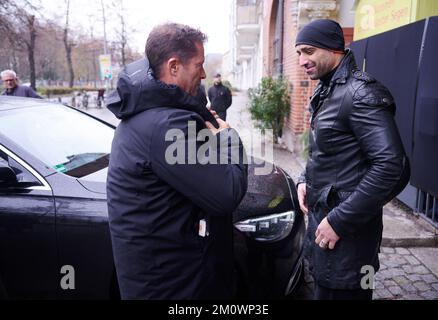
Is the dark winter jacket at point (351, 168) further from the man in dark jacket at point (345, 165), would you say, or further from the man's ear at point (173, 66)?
the man's ear at point (173, 66)

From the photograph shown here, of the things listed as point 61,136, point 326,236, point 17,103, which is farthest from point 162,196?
point 17,103

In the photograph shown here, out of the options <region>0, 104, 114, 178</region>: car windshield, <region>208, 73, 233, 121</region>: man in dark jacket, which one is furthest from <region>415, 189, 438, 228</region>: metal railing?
<region>208, 73, 233, 121</region>: man in dark jacket

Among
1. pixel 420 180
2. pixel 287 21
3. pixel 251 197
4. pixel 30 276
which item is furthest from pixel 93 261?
pixel 287 21

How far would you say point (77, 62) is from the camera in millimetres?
42719

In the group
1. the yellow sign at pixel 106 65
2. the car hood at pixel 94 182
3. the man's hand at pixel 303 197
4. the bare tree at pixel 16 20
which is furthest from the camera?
the yellow sign at pixel 106 65

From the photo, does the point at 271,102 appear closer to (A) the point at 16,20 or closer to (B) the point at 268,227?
(B) the point at 268,227

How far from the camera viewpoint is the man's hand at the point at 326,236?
178 centimetres

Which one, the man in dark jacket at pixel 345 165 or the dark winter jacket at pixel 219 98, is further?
the dark winter jacket at pixel 219 98

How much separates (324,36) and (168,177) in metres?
1.11

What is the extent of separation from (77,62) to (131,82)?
45722mm

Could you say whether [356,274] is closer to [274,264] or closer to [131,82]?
[274,264]

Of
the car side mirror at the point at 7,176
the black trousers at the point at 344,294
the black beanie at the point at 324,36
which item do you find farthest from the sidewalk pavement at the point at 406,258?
the car side mirror at the point at 7,176

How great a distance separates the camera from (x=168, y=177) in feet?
4.45

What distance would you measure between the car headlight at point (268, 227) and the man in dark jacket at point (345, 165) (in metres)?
0.45
